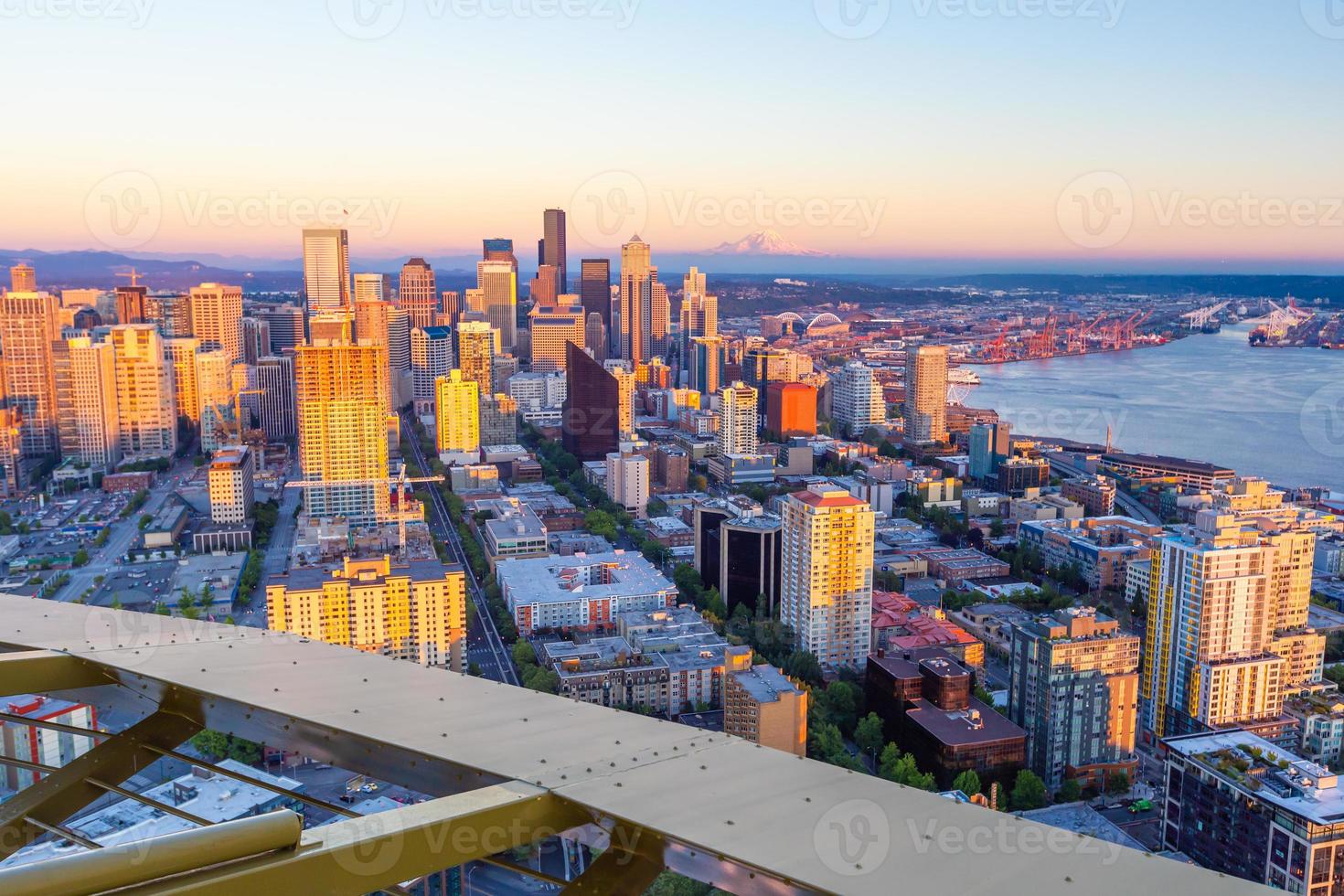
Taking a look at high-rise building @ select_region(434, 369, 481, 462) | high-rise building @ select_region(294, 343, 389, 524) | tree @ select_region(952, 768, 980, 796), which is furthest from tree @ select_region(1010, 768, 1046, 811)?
high-rise building @ select_region(434, 369, 481, 462)

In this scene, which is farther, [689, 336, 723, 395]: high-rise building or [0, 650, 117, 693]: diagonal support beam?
[689, 336, 723, 395]: high-rise building

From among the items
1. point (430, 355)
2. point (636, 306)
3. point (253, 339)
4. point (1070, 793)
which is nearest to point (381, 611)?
point (1070, 793)

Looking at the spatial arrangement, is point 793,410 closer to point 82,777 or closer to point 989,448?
point 989,448

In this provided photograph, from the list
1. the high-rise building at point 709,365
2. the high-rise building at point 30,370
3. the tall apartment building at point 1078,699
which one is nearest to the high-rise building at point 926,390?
the high-rise building at point 709,365

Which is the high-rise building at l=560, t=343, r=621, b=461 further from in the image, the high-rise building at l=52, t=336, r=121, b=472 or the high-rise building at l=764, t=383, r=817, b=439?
the high-rise building at l=52, t=336, r=121, b=472

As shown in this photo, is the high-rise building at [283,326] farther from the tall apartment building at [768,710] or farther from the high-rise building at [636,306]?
the tall apartment building at [768,710]
